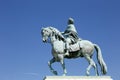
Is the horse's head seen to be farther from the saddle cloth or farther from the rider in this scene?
the saddle cloth

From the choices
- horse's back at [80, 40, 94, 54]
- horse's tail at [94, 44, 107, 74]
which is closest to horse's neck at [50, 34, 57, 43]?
horse's back at [80, 40, 94, 54]

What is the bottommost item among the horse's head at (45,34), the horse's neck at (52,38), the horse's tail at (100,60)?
the horse's tail at (100,60)

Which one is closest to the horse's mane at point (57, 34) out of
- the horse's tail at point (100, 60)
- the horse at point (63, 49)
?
the horse at point (63, 49)

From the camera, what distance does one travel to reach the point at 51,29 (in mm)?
20156

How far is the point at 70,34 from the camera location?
805 inches

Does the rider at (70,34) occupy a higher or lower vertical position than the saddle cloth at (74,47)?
higher

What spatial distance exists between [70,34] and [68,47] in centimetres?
88

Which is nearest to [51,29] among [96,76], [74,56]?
[74,56]

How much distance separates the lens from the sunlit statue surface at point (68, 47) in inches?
778

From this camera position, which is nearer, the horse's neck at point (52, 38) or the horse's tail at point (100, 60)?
the horse's neck at point (52, 38)

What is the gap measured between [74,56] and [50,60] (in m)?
1.16

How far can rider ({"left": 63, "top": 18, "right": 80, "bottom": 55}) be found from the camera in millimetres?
20025

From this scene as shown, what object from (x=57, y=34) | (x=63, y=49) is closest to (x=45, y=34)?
(x=57, y=34)

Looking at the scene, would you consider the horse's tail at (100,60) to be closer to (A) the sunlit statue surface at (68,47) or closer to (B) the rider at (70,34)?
(A) the sunlit statue surface at (68,47)
